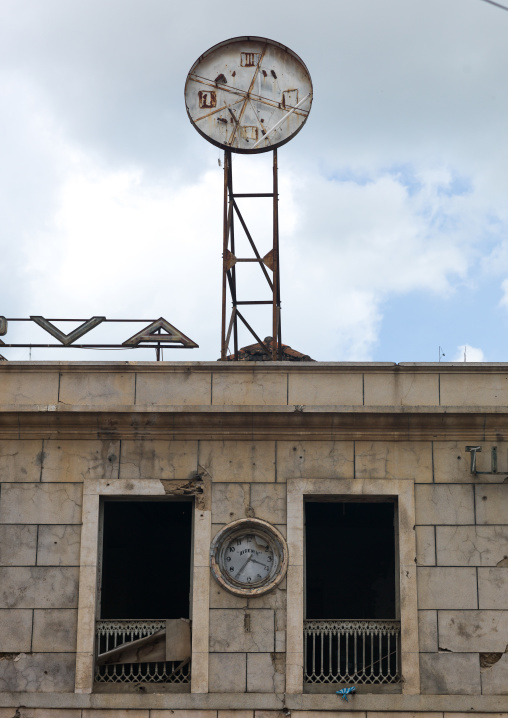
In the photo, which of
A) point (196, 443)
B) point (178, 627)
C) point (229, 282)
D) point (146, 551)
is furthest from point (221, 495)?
point (146, 551)

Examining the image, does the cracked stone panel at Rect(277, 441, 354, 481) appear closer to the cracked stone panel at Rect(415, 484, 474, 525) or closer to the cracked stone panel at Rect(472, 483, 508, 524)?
the cracked stone panel at Rect(415, 484, 474, 525)

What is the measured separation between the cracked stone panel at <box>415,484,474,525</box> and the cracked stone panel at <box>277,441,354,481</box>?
1238mm

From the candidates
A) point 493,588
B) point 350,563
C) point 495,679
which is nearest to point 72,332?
point 493,588

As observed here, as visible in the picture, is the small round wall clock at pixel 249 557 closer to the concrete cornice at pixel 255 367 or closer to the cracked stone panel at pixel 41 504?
the cracked stone panel at pixel 41 504

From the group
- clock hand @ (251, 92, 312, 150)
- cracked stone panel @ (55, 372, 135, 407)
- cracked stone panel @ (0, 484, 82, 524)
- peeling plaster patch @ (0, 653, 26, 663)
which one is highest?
clock hand @ (251, 92, 312, 150)

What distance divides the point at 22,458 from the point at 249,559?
4.16 meters

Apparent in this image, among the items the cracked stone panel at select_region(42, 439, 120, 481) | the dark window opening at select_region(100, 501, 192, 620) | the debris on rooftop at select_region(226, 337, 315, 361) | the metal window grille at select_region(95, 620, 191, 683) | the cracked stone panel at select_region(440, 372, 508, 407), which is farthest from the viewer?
the dark window opening at select_region(100, 501, 192, 620)

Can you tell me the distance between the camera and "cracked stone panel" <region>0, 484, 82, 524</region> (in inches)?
661

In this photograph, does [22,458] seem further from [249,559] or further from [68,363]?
[249,559]

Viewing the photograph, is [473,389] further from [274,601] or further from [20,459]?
[20,459]

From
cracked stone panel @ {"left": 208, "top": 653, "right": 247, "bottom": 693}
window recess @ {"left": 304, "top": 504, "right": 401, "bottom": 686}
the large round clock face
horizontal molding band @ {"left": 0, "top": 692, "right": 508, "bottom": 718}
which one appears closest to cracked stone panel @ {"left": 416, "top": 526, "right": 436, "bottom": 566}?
horizontal molding band @ {"left": 0, "top": 692, "right": 508, "bottom": 718}

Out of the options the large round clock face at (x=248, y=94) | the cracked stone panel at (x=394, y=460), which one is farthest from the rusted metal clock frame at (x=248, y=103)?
the cracked stone panel at (x=394, y=460)

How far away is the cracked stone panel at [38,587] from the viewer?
16.4m

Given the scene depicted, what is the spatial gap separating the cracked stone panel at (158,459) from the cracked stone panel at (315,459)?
4.87 ft
